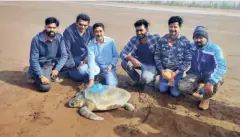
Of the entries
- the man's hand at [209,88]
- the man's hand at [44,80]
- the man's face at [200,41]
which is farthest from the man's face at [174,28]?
the man's hand at [44,80]

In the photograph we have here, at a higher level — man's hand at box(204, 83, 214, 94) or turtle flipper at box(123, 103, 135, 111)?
man's hand at box(204, 83, 214, 94)

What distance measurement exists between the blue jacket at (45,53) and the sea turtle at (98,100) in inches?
38.6

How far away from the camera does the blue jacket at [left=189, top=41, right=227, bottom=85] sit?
13.2 feet

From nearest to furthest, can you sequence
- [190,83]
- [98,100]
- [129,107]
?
[98,100] < [129,107] < [190,83]

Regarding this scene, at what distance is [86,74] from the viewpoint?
16.4ft

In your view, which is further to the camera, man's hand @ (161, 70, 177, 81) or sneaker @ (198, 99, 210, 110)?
man's hand @ (161, 70, 177, 81)

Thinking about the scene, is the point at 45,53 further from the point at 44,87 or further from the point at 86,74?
the point at 86,74

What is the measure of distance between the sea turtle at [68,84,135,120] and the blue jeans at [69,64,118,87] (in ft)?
2.28

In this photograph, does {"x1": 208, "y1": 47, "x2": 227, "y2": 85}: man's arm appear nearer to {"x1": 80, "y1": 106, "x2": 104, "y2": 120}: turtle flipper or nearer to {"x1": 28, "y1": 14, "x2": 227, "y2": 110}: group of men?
{"x1": 28, "y1": 14, "x2": 227, "y2": 110}: group of men

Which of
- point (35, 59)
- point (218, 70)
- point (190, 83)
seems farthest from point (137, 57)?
point (35, 59)

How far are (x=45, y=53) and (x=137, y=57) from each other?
1.66 m

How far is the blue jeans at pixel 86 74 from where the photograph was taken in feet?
16.0

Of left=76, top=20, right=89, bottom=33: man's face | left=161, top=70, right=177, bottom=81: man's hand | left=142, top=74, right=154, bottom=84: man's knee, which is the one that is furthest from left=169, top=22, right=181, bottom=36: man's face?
left=76, top=20, right=89, bottom=33: man's face

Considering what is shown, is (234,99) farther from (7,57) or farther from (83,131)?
(7,57)
